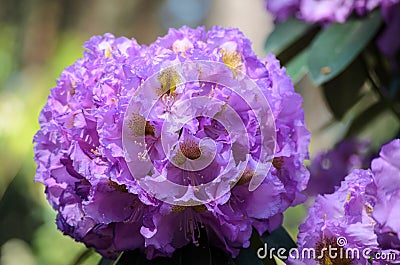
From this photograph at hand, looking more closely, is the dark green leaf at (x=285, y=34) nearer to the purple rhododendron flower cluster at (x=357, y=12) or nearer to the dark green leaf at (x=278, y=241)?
the purple rhododendron flower cluster at (x=357, y=12)

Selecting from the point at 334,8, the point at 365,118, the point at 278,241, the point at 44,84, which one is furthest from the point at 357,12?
the point at 44,84

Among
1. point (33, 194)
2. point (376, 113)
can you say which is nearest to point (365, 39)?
point (376, 113)

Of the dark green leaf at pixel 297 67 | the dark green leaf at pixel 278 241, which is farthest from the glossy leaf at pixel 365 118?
the dark green leaf at pixel 278 241

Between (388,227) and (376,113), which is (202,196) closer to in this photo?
(388,227)

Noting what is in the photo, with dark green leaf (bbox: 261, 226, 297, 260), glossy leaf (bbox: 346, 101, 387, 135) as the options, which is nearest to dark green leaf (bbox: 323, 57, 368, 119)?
Result: glossy leaf (bbox: 346, 101, 387, 135)

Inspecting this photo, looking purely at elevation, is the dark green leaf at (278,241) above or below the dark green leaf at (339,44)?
below

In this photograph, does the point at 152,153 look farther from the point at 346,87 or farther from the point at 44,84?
the point at 44,84
